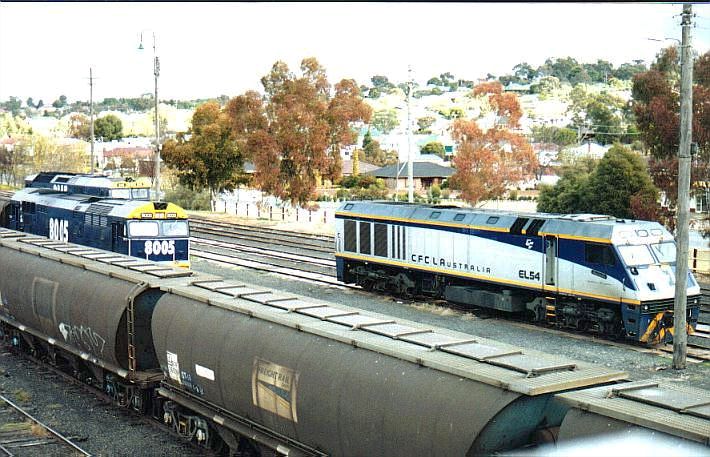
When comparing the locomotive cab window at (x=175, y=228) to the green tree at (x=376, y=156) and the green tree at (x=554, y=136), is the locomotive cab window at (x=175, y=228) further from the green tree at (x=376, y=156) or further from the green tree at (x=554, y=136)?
the green tree at (x=554, y=136)

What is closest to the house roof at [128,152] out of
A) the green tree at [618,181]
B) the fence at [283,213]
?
the fence at [283,213]

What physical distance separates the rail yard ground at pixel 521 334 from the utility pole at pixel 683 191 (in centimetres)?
79

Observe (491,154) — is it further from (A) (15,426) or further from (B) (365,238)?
(A) (15,426)

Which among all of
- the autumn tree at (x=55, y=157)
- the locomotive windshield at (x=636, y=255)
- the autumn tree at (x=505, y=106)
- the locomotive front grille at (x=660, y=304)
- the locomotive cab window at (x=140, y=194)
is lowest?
the locomotive front grille at (x=660, y=304)

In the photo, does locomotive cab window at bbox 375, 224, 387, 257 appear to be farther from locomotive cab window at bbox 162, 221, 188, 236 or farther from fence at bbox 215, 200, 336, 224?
fence at bbox 215, 200, 336, 224

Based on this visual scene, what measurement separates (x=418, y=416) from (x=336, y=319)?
3.40 m

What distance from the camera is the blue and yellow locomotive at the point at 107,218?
95.0ft

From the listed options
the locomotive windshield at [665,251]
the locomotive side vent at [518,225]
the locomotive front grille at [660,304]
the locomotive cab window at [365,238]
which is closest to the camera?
the locomotive front grille at [660,304]

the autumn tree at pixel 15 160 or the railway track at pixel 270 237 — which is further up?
the autumn tree at pixel 15 160

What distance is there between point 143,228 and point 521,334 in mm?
13828

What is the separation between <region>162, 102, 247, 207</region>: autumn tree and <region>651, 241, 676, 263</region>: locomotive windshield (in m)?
41.1

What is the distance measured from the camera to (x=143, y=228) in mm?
28938

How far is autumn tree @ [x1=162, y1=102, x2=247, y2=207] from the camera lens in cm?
6000

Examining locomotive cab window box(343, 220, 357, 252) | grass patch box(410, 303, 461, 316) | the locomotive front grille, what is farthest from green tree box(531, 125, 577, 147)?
the locomotive front grille
